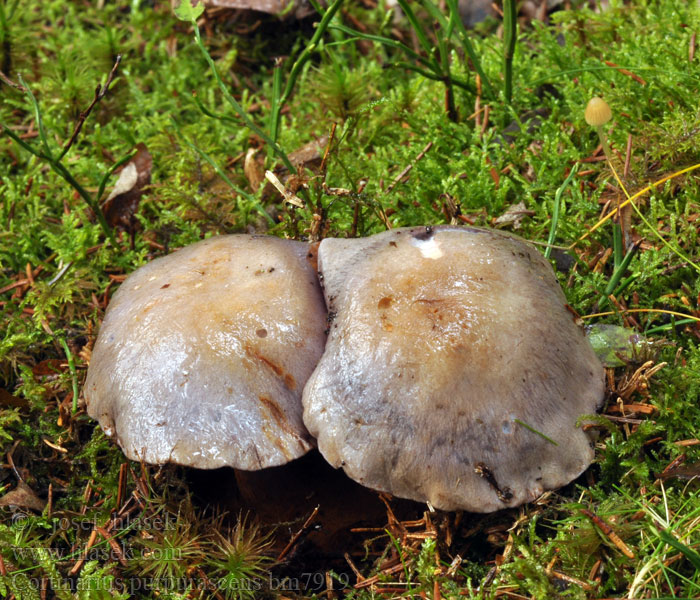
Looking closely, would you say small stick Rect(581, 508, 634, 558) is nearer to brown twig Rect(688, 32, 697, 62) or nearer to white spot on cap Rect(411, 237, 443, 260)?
white spot on cap Rect(411, 237, 443, 260)

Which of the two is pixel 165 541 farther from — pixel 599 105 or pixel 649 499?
pixel 599 105

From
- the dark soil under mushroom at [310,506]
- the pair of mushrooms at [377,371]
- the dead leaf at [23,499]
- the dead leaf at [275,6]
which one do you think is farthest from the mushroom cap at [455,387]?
the dead leaf at [275,6]

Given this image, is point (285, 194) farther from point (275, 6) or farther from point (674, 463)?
point (275, 6)

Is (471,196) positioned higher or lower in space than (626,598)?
higher

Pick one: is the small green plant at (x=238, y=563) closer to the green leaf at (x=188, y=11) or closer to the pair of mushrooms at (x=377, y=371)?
the pair of mushrooms at (x=377, y=371)

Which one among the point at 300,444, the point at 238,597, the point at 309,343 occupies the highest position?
the point at 309,343

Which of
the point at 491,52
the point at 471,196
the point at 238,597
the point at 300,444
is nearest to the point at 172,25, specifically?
the point at 491,52
